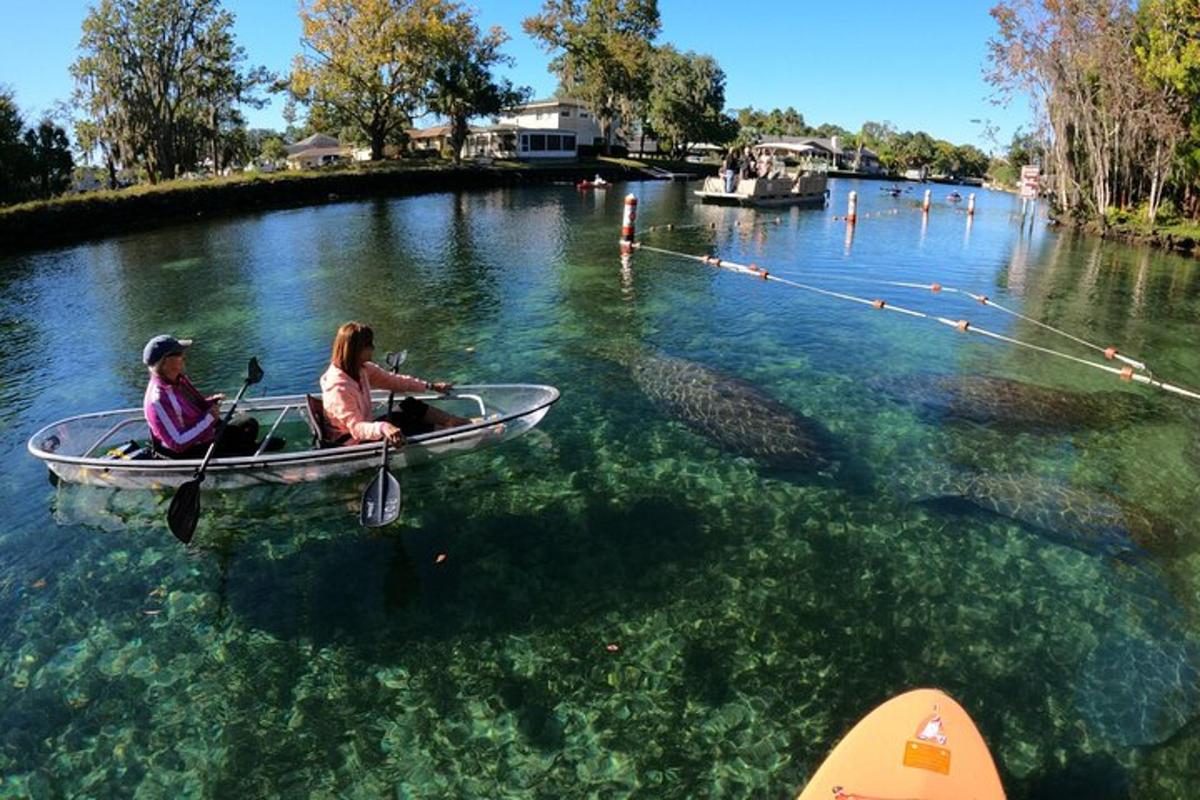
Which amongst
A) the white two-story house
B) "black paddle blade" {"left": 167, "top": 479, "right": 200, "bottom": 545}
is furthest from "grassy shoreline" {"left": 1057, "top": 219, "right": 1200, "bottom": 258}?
the white two-story house

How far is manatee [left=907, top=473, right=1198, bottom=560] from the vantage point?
27.6ft

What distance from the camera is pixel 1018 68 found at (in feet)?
133

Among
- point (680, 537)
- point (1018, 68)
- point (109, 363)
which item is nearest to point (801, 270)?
point (680, 537)

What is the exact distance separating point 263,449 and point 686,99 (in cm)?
9745

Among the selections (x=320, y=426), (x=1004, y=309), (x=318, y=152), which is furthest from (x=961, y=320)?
(x=318, y=152)

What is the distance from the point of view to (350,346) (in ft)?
26.1

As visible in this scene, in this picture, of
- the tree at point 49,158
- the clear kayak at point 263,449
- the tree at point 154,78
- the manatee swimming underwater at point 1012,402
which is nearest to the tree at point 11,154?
the tree at point 49,158

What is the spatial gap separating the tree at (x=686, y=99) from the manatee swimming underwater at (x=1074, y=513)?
9312cm

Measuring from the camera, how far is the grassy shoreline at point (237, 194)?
106ft

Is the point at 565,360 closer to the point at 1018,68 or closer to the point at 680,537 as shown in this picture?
the point at 680,537

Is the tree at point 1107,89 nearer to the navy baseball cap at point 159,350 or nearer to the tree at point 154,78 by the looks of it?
the navy baseball cap at point 159,350

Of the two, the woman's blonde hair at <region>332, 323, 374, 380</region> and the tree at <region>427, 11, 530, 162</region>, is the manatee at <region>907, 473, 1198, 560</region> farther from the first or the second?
the tree at <region>427, 11, 530, 162</region>

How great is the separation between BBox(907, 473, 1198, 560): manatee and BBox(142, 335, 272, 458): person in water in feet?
30.0

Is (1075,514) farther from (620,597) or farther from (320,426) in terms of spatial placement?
(320,426)
